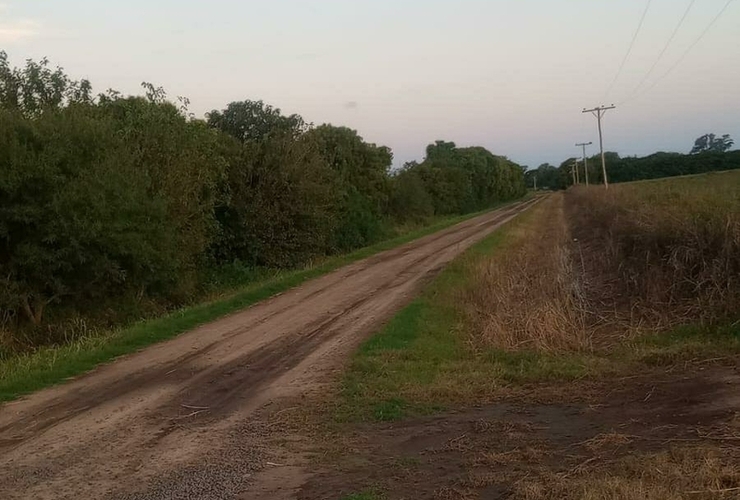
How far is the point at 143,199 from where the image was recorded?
17.4 metres

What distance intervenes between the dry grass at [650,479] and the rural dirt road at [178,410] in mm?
2366

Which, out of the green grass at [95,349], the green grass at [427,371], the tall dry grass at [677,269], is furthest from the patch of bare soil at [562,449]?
the green grass at [95,349]

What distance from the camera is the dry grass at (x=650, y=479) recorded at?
4.92 m

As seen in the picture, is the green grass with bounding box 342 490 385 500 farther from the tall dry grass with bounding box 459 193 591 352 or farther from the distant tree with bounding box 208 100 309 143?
the distant tree with bounding box 208 100 309 143

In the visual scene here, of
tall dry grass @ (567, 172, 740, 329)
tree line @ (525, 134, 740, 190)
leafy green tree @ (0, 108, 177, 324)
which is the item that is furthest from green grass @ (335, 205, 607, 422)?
tree line @ (525, 134, 740, 190)

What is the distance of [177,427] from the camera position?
780 cm

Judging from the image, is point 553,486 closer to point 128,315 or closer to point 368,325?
point 368,325

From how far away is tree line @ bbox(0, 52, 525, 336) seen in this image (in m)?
14.9

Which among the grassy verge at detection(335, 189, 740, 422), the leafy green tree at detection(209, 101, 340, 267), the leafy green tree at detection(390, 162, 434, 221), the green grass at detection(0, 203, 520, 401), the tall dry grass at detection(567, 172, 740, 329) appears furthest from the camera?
the leafy green tree at detection(390, 162, 434, 221)

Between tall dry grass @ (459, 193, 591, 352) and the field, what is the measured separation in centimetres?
4

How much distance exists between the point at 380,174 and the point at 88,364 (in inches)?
1281

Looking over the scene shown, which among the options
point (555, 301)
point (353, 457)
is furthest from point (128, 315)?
point (353, 457)

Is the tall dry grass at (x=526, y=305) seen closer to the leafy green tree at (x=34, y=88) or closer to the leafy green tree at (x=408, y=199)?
the leafy green tree at (x=34, y=88)

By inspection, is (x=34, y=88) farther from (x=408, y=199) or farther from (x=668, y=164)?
(x=668, y=164)
